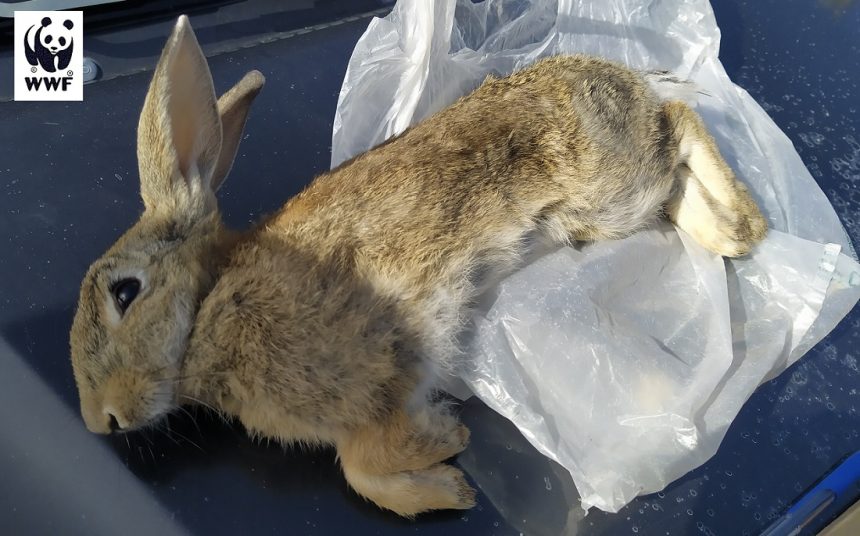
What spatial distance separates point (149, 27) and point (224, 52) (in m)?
0.24

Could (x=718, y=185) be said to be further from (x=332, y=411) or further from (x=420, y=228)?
(x=332, y=411)

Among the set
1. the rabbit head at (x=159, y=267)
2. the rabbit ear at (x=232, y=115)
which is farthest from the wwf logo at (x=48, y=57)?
the rabbit head at (x=159, y=267)

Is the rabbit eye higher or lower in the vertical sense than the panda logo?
lower

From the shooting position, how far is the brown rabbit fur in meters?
1.45

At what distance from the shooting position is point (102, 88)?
6.84ft

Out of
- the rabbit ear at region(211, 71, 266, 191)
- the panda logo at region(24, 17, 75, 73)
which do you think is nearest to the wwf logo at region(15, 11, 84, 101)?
the panda logo at region(24, 17, 75, 73)

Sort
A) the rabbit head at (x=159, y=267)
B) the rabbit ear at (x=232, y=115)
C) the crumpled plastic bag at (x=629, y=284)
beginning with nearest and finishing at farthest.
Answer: the rabbit head at (x=159, y=267), the crumpled plastic bag at (x=629, y=284), the rabbit ear at (x=232, y=115)

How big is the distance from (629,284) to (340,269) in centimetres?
81

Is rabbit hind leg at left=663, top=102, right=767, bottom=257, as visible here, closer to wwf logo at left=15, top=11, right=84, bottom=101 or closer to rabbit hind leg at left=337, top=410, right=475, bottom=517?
rabbit hind leg at left=337, top=410, right=475, bottom=517

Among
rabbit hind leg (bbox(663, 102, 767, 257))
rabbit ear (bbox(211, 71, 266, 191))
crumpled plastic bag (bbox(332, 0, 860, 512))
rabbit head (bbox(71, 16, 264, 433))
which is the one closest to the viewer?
rabbit head (bbox(71, 16, 264, 433))

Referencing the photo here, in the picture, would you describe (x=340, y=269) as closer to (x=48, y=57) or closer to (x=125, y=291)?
(x=125, y=291)

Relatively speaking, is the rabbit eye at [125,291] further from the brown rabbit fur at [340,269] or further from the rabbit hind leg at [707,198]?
the rabbit hind leg at [707,198]

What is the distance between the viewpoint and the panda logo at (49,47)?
6.73ft

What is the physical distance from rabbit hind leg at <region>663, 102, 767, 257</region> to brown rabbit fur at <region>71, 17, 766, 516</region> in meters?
0.29
